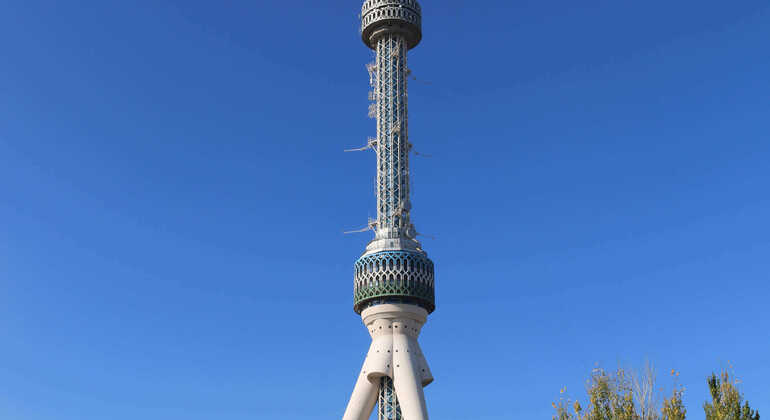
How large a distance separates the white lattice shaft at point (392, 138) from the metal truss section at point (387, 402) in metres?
14.3

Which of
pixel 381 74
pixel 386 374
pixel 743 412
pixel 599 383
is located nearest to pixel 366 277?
pixel 386 374

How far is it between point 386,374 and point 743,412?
116 ft

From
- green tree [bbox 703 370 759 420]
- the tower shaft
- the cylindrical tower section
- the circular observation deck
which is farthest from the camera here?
the circular observation deck

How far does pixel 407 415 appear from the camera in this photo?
8325 cm

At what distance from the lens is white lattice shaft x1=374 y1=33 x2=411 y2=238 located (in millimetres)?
93375

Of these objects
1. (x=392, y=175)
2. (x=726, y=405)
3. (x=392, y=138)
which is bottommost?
(x=726, y=405)

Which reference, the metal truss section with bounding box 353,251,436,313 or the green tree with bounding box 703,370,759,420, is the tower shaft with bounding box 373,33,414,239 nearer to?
the metal truss section with bounding box 353,251,436,313

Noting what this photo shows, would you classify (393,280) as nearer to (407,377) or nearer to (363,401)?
(407,377)

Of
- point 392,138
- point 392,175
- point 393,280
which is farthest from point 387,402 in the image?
point 392,138

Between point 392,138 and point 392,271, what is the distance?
15.3 m

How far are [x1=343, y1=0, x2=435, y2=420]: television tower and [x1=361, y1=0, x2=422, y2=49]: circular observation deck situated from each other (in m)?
0.11

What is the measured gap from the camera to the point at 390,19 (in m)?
101

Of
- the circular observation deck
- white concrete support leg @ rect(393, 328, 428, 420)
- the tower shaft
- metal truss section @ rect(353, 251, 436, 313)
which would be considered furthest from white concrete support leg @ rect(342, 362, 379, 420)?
the circular observation deck

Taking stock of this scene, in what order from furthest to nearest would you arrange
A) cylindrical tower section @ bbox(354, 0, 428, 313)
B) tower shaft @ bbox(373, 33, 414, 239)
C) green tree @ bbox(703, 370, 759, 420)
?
1. tower shaft @ bbox(373, 33, 414, 239)
2. cylindrical tower section @ bbox(354, 0, 428, 313)
3. green tree @ bbox(703, 370, 759, 420)
